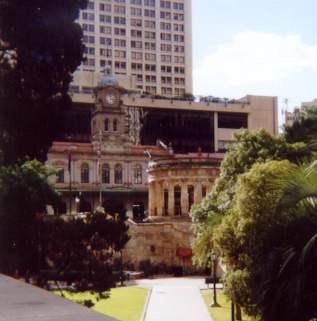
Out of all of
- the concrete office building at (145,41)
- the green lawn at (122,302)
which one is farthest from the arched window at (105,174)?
the concrete office building at (145,41)

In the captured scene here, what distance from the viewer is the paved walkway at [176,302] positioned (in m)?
31.3

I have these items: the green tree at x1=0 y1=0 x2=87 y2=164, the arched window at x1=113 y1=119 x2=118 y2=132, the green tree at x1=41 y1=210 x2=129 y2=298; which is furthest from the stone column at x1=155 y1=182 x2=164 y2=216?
the green tree at x1=0 y1=0 x2=87 y2=164

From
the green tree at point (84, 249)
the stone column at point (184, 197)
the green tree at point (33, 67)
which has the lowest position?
the green tree at point (84, 249)

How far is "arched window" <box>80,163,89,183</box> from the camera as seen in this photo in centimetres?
8061

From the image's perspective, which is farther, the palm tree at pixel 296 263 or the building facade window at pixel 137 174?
the building facade window at pixel 137 174

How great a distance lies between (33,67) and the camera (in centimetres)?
2630

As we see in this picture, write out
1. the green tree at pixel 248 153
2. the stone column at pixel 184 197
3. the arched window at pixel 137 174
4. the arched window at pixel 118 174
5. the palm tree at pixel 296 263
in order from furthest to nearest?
1. the arched window at pixel 137 174
2. the arched window at pixel 118 174
3. the stone column at pixel 184 197
4. the green tree at pixel 248 153
5. the palm tree at pixel 296 263

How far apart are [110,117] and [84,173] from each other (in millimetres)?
8124

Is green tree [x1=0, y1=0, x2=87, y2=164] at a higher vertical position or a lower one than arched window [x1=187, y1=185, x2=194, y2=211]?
higher

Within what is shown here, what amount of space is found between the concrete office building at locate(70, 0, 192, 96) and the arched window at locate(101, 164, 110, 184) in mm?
39551

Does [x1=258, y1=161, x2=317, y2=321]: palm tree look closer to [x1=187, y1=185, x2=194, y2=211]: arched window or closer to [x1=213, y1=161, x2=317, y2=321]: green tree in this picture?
[x1=213, y1=161, x2=317, y2=321]: green tree

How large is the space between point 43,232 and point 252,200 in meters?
9.76

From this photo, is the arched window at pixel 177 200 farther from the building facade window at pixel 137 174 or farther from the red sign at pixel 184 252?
the building facade window at pixel 137 174

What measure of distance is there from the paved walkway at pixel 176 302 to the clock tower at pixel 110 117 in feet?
110
